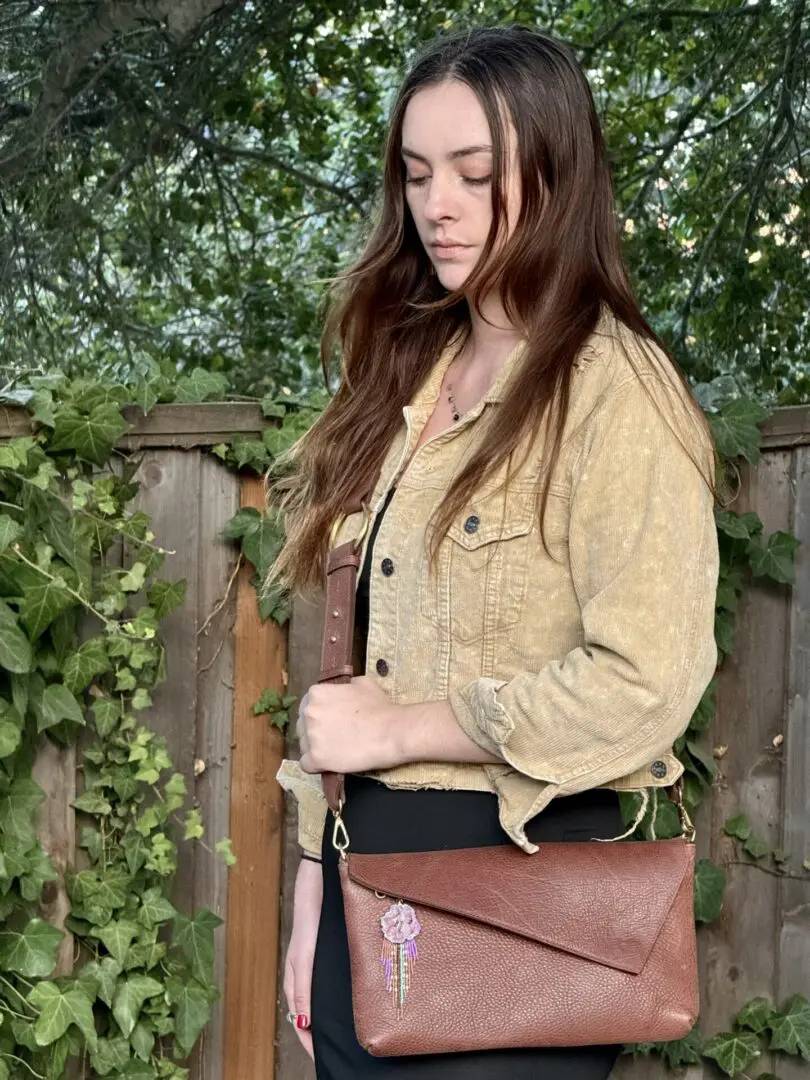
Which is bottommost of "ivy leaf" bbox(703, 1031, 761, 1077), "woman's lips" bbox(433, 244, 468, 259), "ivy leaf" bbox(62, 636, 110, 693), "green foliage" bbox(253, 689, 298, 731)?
"ivy leaf" bbox(703, 1031, 761, 1077)

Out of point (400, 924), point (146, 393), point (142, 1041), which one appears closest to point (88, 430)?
point (146, 393)

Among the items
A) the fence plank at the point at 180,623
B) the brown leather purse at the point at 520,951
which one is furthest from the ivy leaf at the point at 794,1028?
the brown leather purse at the point at 520,951

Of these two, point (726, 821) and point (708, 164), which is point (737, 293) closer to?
point (708, 164)

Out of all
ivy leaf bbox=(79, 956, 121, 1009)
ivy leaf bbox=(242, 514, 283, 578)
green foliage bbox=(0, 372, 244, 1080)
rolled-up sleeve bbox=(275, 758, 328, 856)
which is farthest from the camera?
ivy leaf bbox=(242, 514, 283, 578)

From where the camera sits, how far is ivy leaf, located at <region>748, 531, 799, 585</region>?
2.48m

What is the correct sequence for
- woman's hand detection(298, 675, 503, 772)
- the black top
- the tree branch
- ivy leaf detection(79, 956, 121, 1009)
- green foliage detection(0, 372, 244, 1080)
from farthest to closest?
the tree branch
ivy leaf detection(79, 956, 121, 1009)
green foliage detection(0, 372, 244, 1080)
the black top
woman's hand detection(298, 675, 503, 772)

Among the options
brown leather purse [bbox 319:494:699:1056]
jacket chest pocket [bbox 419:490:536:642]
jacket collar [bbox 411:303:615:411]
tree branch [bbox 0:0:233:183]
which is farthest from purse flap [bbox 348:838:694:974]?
tree branch [bbox 0:0:233:183]

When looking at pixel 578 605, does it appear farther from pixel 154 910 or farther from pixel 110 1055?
pixel 110 1055

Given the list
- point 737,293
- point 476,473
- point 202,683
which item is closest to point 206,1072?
point 202,683

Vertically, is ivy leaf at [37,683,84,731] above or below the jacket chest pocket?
below

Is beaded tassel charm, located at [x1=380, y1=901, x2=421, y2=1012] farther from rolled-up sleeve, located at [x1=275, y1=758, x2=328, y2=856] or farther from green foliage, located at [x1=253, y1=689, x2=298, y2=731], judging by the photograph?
green foliage, located at [x1=253, y1=689, x2=298, y2=731]

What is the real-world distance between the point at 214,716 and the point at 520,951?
143cm

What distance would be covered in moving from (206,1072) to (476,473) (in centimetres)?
174

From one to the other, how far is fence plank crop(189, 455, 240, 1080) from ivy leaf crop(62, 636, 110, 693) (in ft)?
0.84
